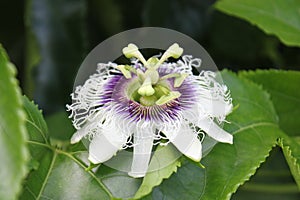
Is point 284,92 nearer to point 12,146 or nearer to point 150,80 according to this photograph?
point 150,80

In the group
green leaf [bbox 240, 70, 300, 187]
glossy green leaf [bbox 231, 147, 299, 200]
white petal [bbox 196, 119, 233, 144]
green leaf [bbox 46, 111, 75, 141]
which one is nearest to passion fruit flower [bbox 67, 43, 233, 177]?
white petal [bbox 196, 119, 233, 144]

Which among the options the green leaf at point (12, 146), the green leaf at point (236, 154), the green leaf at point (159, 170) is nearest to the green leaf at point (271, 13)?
the green leaf at point (236, 154)

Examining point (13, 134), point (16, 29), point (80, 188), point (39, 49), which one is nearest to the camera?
point (13, 134)

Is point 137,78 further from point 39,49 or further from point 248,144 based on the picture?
point 39,49

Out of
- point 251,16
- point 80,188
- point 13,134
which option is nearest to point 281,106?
point 251,16

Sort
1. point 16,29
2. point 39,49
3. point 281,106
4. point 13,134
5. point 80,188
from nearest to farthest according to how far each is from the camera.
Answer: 1. point 13,134
2. point 80,188
3. point 281,106
4. point 39,49
5. point 16,29

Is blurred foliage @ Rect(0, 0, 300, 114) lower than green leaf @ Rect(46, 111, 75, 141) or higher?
higher

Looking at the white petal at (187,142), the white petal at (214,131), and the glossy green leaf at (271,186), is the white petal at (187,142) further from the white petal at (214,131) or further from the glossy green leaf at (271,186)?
the glossy green leaf at (271,186)

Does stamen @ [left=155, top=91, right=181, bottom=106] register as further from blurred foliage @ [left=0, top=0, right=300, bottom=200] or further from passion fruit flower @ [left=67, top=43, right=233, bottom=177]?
blurred foliage @ [left=0, top=0, right=300, bottom=200]
